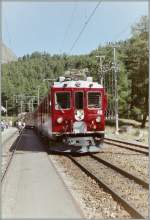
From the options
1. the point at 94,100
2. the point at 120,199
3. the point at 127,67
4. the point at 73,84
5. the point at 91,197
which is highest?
the point at 127,67

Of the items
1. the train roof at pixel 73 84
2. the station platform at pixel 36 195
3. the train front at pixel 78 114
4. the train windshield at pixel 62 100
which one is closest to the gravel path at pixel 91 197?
the station platform at pixel 36 195

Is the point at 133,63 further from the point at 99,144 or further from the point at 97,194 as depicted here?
the point at 97,194

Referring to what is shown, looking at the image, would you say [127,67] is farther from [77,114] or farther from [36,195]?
[36,195]

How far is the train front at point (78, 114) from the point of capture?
22172 mm

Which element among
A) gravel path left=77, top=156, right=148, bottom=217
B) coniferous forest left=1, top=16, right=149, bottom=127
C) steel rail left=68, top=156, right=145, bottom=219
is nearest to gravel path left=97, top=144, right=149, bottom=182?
gravel path left=77, top=156, right=148, bottom=217

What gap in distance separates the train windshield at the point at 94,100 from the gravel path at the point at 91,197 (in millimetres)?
5432

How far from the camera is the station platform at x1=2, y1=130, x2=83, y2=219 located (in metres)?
9.56

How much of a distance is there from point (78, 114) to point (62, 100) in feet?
3.01

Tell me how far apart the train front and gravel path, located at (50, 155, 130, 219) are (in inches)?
179

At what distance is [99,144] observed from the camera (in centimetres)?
2261

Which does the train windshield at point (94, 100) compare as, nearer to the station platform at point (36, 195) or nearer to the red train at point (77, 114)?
the red train at point (77, 114)

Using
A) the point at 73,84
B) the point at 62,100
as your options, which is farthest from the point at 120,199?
the point at 73,84

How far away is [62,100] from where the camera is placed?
73.9 ft

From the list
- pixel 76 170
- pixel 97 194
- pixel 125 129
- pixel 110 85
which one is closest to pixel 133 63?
pixel 110 85
